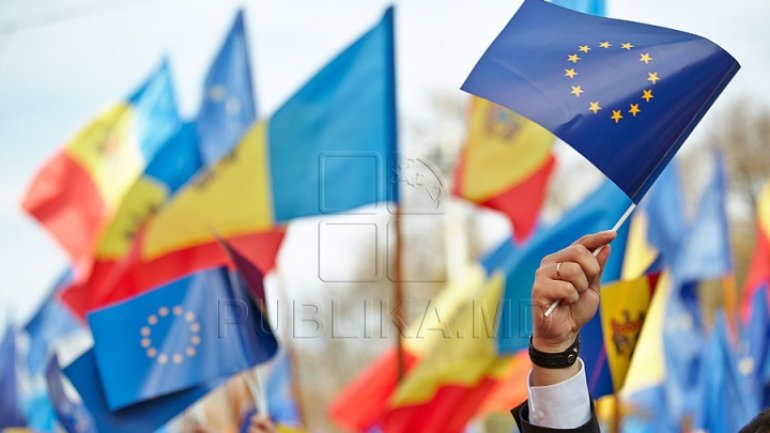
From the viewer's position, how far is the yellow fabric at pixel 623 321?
3.62 m

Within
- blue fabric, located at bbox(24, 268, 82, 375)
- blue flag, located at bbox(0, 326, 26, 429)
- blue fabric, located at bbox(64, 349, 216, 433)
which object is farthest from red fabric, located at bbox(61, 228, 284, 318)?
blue fabric, located at bbox(24, 268, 82, 375)

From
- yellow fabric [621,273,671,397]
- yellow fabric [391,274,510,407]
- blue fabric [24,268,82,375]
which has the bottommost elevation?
blue fabric [24,268,82,375]

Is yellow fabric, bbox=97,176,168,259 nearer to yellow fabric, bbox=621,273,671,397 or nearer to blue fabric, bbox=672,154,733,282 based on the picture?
yellow fabric, bbox=621,273,671,397

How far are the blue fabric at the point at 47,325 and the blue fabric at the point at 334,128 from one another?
13.4 feet

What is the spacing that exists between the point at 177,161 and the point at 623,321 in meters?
4.84

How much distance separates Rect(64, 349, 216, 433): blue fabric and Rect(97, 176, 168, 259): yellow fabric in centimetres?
333

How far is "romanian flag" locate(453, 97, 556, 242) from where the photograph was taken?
6.71 m

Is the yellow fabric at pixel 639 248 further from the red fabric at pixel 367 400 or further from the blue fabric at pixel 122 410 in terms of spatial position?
the blue fabric at pixel 122 410

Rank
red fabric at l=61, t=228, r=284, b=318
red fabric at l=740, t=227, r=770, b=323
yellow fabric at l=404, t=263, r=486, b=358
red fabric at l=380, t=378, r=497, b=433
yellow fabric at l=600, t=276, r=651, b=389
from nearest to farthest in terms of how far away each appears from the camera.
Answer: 1. yellow fabric at l=600, t=276, r=651, b=389
2. red fabric at l=380, t=378, r=497, b=433
3. red fabric at l=61, t=228, r=284, b=318
4. red fabric at l=740, t=227, r=770, b=323
5. yellow fabric at l=404, t=263, r=486, b=358

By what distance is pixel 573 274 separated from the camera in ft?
5.94

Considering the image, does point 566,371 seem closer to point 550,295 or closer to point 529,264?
point 550,295

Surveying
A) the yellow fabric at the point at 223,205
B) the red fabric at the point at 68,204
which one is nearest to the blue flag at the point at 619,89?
the yellow fabric at the point at 223,205

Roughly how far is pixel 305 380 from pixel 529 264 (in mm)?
21489

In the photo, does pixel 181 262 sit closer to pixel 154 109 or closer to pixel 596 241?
pixel 154 109
